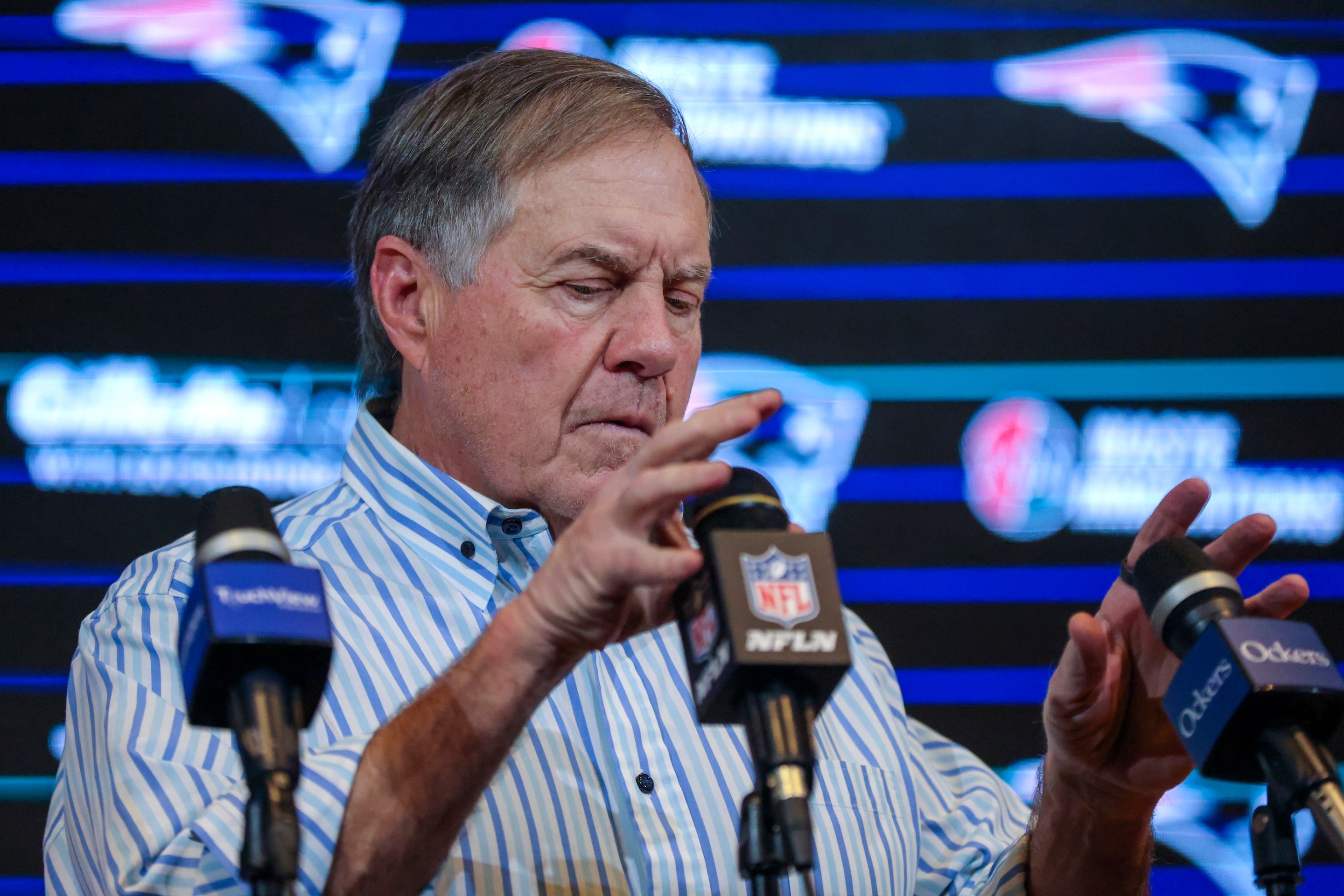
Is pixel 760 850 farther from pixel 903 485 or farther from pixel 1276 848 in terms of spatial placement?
pixel 903 485

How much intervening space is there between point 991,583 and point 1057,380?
421mm

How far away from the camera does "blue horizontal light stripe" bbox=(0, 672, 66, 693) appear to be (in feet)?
→ 7.47

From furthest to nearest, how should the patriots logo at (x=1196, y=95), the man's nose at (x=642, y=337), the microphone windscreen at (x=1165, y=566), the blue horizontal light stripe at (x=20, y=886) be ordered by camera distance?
the patriots logo at (x=1196, y=95) < the blue horizontal light stripe at (x=20, y=886) < the man's nose at (x=642, y=337) < the microphone windscreen at (x=1165, y=566)

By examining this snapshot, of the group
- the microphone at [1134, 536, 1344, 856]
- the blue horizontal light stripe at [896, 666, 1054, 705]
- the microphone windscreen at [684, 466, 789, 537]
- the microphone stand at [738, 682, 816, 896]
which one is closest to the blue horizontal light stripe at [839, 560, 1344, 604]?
the blue horizontal light stripe at [896, 666, 1054, 705]

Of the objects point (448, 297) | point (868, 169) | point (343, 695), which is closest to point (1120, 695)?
point (343, 695)

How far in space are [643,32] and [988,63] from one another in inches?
27.2

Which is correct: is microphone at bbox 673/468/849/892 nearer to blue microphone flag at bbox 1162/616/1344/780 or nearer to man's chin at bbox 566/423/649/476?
blue microphone flag at bbox 1162/616/1344/780

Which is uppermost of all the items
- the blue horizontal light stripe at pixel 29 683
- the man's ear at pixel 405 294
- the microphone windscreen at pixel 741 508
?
the man's ear at pixel 405 294

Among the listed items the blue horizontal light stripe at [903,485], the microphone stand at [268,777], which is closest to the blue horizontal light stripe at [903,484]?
the blue horizontal light stripe at [903,485]

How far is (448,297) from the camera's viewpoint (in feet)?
5.91

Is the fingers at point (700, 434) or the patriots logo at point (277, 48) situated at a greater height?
the patriots logo at point (277, 48)

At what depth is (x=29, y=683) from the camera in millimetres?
2283

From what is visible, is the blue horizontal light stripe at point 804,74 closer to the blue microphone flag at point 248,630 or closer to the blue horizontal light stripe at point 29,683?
the blue horizontal light stripe at point 29,683

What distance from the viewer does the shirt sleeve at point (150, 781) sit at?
118 cm
